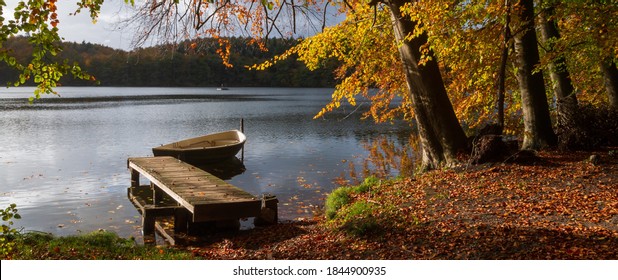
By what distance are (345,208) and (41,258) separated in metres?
5.95

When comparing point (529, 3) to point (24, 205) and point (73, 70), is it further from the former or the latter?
point (24, 205)

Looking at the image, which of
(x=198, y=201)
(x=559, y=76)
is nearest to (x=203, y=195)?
(x=198, y=201)

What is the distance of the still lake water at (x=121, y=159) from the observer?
53.8 feet

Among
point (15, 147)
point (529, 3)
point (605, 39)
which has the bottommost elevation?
point (15, 147)

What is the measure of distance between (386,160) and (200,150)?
29.6 ft

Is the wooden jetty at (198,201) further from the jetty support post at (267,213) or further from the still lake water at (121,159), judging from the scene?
the still lake water at (121,159)

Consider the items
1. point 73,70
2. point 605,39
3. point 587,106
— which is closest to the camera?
point 73,70

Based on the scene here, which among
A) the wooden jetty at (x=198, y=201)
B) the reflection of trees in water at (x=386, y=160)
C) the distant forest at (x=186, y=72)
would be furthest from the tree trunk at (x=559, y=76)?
the distant forest at (x=186, y=72)

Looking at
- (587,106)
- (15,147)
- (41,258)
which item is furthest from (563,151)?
(15,147)

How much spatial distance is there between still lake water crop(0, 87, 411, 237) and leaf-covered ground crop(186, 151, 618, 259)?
399cm

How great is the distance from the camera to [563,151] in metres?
13.8

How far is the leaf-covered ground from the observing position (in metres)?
7.30

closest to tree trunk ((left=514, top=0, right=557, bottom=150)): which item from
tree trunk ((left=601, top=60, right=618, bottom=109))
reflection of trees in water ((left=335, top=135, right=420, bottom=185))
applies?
tree trunk ((left=601, top=60, right=618, bottom=109))

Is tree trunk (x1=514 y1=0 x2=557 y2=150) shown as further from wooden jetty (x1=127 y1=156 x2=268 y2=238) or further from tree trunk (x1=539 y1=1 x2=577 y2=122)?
wooden jetty (x1=127 y1=156 x2=268 y2=238)
